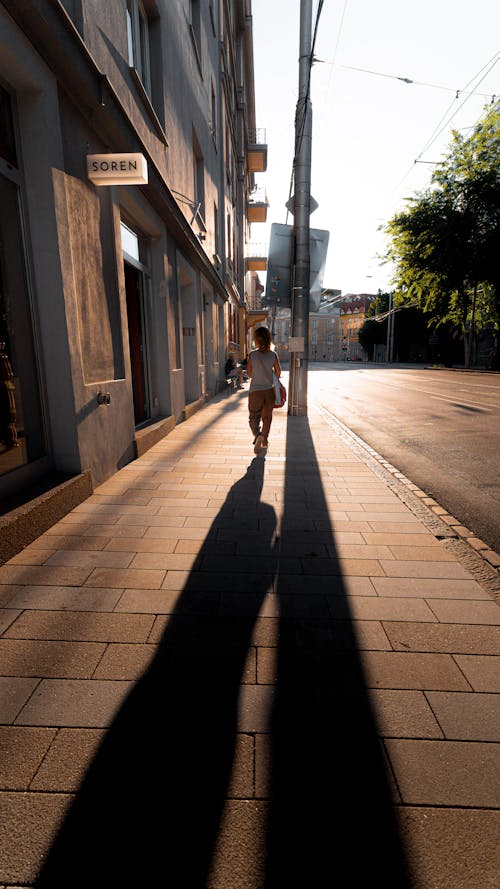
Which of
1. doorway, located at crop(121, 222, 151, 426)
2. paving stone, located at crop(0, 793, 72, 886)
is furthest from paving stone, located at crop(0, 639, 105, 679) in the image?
doorway, located at crop(121, 222, 151, 426)

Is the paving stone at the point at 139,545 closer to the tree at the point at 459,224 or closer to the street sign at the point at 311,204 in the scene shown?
the street sign at the point at 311,204

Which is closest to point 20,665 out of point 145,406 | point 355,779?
point 355,779

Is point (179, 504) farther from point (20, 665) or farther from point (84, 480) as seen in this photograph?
point (20, 665)

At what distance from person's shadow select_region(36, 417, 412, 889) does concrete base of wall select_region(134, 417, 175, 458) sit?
3583mm

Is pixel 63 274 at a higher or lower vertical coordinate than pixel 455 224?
lower

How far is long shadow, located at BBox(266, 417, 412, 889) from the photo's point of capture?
1.17m

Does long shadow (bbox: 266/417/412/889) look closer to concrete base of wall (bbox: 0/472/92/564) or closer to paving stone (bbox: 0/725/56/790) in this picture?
paving stone (bbox: 0/725/56/790)

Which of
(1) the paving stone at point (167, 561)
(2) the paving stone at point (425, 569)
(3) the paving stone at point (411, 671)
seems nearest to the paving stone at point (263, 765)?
(3) the paving stone at point (411, 671)

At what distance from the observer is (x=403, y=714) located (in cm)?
167

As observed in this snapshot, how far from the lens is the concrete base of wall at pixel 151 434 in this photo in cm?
581

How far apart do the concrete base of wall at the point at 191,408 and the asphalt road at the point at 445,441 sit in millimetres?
3362

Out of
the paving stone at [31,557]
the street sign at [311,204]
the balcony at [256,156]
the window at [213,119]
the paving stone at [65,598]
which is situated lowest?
the paving stone at [65,598]

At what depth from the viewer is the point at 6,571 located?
9.02ft

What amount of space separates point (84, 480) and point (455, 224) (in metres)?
30.1
